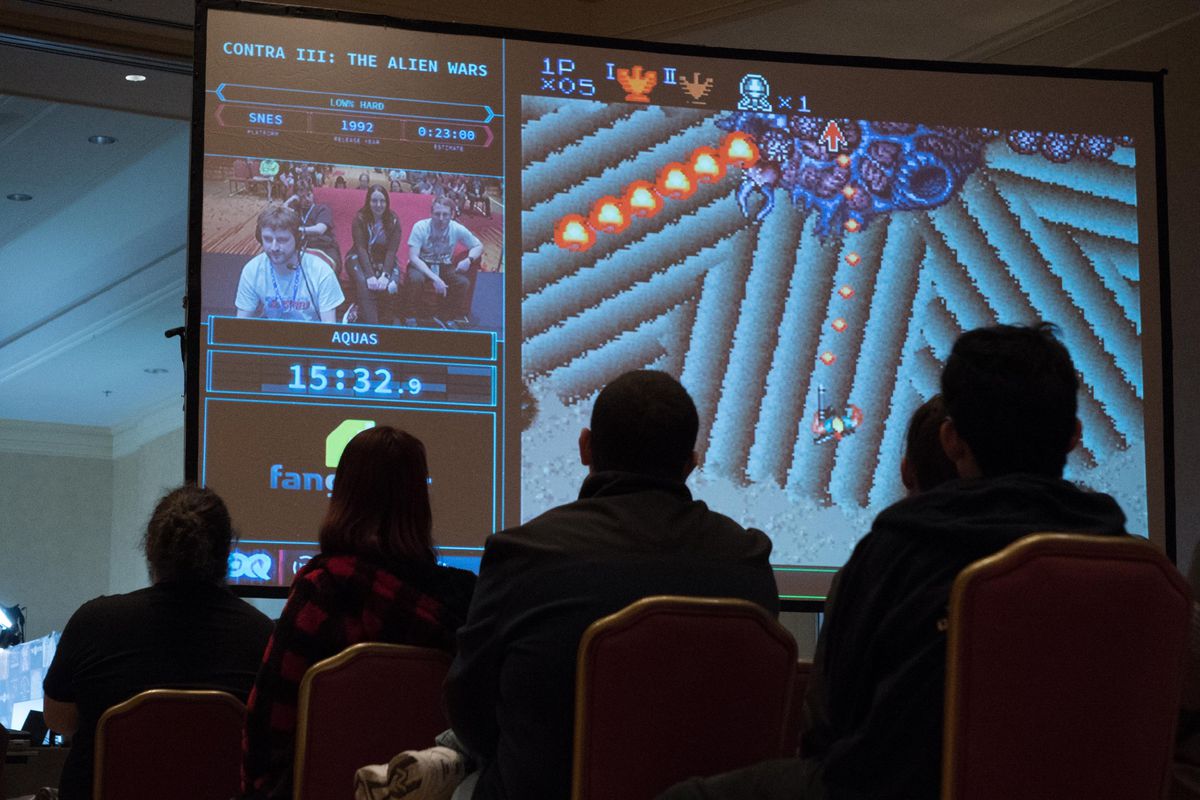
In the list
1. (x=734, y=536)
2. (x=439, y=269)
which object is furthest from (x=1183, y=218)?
(x=734, y=536)

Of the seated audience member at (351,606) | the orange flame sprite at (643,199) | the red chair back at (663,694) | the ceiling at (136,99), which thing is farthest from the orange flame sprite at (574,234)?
the red chair back at (663,694)

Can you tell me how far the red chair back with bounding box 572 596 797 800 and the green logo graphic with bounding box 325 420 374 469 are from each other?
2.05m

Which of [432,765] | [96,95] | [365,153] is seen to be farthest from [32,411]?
[432,765]

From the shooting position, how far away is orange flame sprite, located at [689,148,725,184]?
4.10m

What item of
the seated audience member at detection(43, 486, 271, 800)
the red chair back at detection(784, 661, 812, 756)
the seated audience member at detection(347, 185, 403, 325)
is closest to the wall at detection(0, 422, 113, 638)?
the seated audience member at detection(347, 185, 403, 325)

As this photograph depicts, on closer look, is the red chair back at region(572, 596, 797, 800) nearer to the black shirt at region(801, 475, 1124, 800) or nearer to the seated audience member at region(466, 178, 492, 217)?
the black shirt at region(801, 475, 1124, 800)

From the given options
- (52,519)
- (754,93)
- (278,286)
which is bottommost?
(52,519)

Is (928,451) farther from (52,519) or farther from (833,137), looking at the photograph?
(52,519)

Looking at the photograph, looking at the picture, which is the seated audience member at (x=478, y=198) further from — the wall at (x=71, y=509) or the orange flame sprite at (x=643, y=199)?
the wall at (x=71, y=509)

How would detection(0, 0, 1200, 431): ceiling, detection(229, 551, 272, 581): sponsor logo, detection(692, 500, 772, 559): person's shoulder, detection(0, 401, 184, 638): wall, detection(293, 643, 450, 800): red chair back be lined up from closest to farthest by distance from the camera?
detection(692, 500, 772, 559): person's shoulder < detection(293, 643, 450, 800): red chair back < detection(229, 551, 272, 581): sponsor logo < detection(0, 0, 1200, 431): ceiling < detection(0, 401, 184, 638): wall

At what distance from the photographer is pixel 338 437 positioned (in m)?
3.71

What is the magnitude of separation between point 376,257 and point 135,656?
1.42 metres

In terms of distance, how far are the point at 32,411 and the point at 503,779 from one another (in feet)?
35.6

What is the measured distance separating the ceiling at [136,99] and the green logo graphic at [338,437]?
5.93ft
